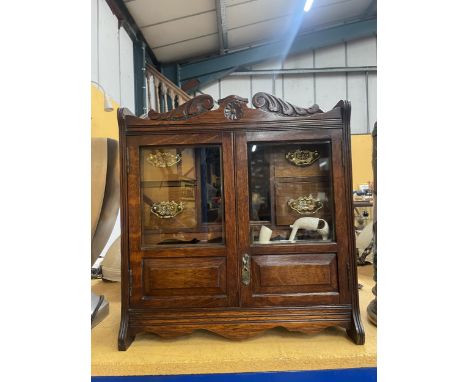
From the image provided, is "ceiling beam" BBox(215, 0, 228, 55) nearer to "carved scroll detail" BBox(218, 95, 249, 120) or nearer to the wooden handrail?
the wooden handrail

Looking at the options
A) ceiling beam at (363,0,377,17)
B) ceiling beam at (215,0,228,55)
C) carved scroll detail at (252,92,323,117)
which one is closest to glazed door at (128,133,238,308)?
carved scroll detail at (252,92,323,117)

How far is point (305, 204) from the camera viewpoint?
0.89 meters

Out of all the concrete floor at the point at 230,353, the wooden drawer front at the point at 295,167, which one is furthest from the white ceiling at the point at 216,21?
the concrete floor at the point at 230,353

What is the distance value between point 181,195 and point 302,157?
1.13ft

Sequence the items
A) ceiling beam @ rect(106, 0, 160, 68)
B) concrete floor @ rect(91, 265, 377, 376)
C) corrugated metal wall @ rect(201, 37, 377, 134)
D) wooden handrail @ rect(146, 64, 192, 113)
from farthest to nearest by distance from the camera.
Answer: corrugated metal wall @ rect(201, 37, 377, 134) → wooden handrail @ rect(146, 64, 192, 113) → ceiling beam @ rect(106, 0, 160, 68) → concrete floor @ rect(91, 265, 377, 376)

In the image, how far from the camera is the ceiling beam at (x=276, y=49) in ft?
12.0

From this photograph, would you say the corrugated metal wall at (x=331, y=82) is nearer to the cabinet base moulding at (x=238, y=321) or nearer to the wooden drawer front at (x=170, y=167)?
the wooden drawer front at (x=170, y=167)

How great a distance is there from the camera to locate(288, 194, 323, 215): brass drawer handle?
87 centimetres

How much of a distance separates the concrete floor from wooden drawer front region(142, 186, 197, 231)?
0.29 metres

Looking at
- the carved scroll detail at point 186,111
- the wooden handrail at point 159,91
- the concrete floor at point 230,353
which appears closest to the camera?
the concrete floor at point 230,353

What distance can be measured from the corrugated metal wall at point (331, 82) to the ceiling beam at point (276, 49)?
132 millimetres
